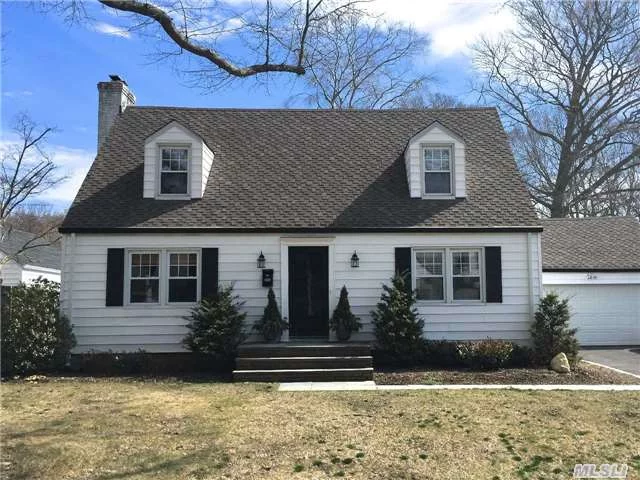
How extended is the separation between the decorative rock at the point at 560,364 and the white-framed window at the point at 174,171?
29.6ft

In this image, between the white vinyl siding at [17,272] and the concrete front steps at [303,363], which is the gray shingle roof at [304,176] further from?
the white vinyl siding at [17,272]

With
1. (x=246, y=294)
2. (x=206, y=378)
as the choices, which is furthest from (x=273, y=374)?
(x=246, y=294)

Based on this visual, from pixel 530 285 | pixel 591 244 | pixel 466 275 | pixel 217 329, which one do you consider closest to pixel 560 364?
pixel 530 285

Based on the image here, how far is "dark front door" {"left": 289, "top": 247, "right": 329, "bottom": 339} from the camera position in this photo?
12.8 metres

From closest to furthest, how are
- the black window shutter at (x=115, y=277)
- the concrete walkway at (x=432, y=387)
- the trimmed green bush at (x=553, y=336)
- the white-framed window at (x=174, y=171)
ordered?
the concrete walkway at (x=432, y=387)
the trimmed green bush at (x=553, y=336)
the black window shutter at (x=115, y=277)
the white-framed window at (x=174, y=171)

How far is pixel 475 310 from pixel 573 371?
7.73ft

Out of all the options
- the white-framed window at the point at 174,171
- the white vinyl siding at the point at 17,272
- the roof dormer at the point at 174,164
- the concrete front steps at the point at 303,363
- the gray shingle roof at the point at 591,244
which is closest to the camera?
the concrete front steps at the point at 303,363

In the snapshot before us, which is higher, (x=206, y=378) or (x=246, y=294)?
(x=246, y=294)

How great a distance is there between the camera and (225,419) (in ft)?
24.5

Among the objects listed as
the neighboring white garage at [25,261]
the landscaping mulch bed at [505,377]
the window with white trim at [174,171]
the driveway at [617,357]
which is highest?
the window with white trim at [174,171]

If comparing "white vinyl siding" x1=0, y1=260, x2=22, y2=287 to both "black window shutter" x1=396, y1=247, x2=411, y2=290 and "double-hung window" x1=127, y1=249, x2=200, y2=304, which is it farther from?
"black window shutter" x1=396, y1=247, x2=411, y2=290

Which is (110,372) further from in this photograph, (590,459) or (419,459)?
(590,459)

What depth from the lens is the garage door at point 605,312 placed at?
56.5 feet

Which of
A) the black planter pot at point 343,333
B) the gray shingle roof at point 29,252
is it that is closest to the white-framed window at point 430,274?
the black planter pot at point 343,333
